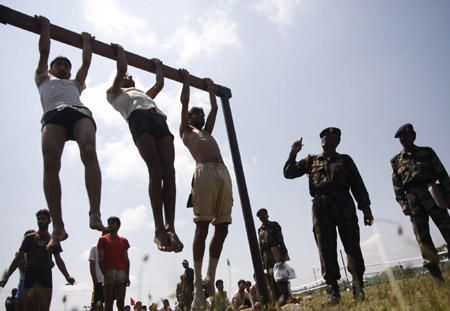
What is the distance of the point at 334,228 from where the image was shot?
4.66 m

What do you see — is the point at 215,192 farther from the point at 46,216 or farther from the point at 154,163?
the point at 46,216

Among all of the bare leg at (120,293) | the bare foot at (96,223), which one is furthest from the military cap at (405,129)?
the bare leg at (120,293)

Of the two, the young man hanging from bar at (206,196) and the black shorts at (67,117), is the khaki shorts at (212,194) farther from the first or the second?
the black shorts at (67,117)

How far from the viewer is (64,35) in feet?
13.8

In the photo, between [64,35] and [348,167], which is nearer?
[64,35]

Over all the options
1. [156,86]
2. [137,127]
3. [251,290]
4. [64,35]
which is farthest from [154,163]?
[251,290]

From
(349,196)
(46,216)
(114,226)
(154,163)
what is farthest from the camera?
(114,226)

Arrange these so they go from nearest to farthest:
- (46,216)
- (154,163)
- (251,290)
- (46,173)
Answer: (46,173) → (154,163) → (46,216) → (251,290)

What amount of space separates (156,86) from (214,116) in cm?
97

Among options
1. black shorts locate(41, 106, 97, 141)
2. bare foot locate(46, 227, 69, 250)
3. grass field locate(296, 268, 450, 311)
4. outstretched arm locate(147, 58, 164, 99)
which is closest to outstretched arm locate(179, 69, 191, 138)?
outstretched arm locate(147, 58, 164, 99)

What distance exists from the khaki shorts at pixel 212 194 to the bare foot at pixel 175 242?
0.58 m

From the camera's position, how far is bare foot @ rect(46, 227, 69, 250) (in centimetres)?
307

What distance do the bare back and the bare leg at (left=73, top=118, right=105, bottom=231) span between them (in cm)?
142

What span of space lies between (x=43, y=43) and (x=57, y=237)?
2112mm
